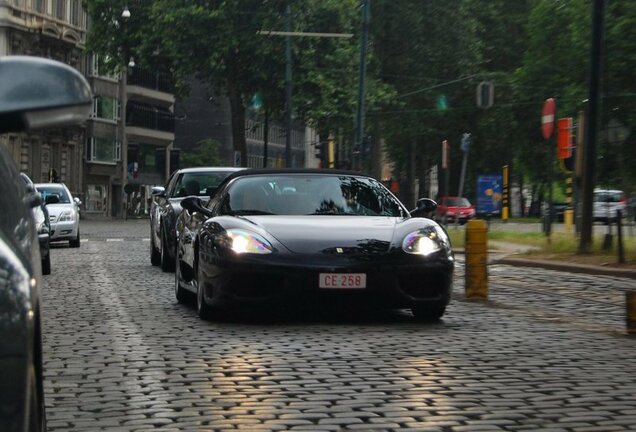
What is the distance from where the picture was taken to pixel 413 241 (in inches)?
450

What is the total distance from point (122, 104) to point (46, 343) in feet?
272

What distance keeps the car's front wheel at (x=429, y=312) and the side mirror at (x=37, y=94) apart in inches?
339

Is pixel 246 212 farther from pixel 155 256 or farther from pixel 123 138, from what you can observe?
pixel 123 138

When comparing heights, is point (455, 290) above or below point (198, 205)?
below

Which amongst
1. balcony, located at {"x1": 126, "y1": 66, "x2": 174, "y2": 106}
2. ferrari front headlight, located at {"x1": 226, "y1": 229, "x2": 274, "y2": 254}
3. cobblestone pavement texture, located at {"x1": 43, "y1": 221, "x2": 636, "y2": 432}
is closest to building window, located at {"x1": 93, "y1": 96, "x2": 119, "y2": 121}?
balcony, located at {"x1": 126, "y1": 66, "x2": 174, "y2": 106}

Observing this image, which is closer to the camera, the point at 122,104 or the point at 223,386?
the point at 223,386

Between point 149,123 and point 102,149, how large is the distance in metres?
10.4

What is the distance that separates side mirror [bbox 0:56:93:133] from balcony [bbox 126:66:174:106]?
296 feet

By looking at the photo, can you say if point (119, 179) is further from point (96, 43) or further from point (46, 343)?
point (46, 343)

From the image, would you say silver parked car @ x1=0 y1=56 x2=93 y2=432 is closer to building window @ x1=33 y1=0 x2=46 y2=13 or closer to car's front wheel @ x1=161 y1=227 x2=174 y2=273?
car's front wheel @ x1=161 y1=227 x2=174 y2=273

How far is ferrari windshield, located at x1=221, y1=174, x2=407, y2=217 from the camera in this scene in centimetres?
1245

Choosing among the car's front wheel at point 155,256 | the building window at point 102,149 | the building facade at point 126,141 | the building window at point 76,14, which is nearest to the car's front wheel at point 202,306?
the car's front wheel at point 155,256

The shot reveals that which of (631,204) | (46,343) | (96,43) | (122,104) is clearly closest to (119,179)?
(122,104)

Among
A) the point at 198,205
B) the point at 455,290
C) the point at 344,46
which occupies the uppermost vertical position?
the point at 344,46
